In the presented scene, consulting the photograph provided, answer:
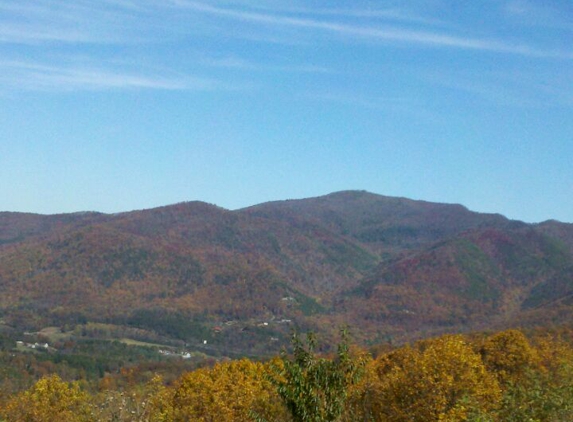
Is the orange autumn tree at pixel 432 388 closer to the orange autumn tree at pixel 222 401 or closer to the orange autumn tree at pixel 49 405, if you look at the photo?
the orange autumn tree at pixel 222 401

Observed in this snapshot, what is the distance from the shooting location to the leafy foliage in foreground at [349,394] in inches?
924

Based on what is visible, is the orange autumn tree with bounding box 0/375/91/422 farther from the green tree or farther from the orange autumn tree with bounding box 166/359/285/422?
the green tree

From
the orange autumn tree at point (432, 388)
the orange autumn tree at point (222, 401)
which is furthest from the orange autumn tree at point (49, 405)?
the orange autumn tree at point (432, 388)

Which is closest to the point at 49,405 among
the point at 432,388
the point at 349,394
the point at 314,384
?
the point at 349,394

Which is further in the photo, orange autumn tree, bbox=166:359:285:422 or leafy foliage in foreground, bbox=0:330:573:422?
orange autumn tree, bbox=166:359:285:422

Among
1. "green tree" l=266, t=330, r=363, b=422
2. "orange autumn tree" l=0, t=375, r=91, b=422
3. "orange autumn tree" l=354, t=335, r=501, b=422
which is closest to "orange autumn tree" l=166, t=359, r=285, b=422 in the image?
"orange autumn tree" l=354, t=335, r=501, b=422

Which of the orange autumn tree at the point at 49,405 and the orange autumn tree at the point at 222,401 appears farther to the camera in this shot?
the orange autumn tree at the point at 49,405

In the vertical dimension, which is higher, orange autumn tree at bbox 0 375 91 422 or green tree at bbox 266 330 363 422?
green tree at bbox 266 330 363 422

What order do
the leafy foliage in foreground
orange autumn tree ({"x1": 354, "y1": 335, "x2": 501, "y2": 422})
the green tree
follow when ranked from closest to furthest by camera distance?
the green tree → the leafy foliage in foreground → orange autumn tree ({"x1": 354, "y1": 335, "x2": 501, "y2": 422})

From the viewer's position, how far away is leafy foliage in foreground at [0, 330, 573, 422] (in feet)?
77.0

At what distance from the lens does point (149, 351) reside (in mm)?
168375

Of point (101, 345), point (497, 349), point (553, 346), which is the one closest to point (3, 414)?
point (497, 349)

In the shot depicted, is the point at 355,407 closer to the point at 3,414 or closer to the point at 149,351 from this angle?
the point at 3,414

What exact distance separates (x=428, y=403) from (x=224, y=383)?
12790 mm
